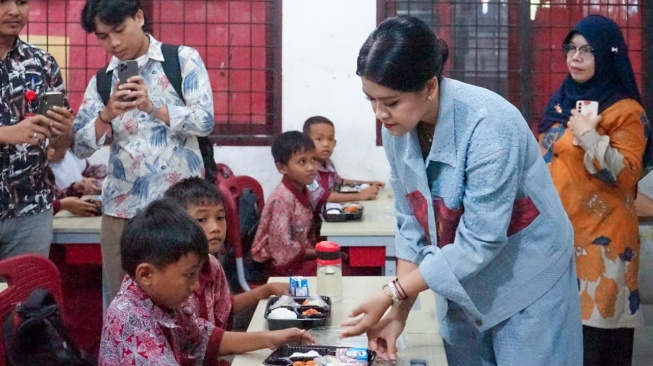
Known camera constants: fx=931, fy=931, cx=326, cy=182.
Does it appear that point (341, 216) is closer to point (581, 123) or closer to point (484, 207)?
point (581, 123)

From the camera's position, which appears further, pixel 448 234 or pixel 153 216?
pixel 153 216

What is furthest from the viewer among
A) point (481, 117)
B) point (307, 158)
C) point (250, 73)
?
point (250, 73)

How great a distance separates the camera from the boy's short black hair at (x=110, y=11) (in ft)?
10.6

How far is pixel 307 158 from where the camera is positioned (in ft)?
13.5

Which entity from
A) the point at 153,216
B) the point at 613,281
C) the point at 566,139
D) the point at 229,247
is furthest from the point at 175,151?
the point at 613,281

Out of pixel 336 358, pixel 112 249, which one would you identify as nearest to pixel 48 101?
pixel 112 249

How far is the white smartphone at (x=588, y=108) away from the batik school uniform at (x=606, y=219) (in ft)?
0.16

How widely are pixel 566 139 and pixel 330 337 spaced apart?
5.31 ft

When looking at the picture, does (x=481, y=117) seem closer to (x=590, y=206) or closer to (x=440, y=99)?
(x=440, y=99)

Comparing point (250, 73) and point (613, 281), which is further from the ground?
point (250, 73)

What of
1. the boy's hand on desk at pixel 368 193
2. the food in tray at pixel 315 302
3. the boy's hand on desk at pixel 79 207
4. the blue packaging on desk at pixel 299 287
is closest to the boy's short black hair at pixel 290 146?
the boy's hand on desk at pixel 368 193

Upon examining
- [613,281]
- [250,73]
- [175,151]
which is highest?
[250,73]

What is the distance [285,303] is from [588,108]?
59.8 inches

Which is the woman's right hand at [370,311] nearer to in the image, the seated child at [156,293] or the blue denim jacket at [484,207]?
the blue denim jacket at [484,207]
